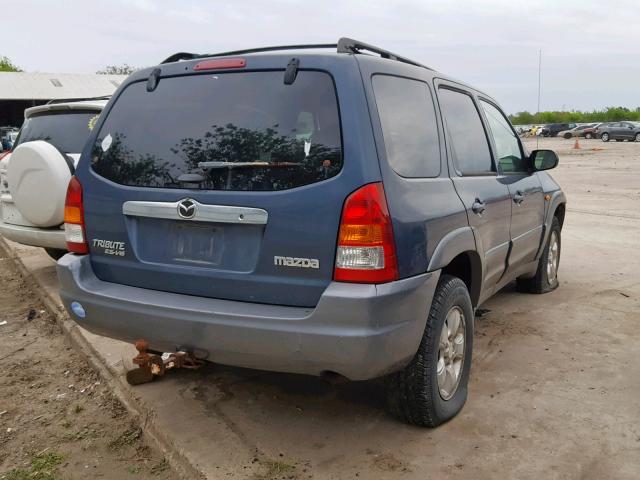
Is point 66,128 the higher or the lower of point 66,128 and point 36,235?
the higher

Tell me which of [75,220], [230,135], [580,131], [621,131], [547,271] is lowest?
[580,131]

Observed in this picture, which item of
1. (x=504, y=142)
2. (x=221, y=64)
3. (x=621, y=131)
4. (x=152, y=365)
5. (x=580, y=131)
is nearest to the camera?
(x=221, y=64)

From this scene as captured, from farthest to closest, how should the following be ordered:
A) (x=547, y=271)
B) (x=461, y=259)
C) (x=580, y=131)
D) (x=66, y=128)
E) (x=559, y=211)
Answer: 1. (x=580, y=131)
2. (x=66, y=128)
3. (x=559, y=211)
4. (x=547, y=271)
5. (x=461, y=259)

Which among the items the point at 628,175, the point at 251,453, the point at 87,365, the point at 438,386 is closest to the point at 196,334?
the point at 251,453

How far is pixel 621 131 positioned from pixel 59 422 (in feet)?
174

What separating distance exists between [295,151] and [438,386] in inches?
56.4

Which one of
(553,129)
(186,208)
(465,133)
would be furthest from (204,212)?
(553,129)

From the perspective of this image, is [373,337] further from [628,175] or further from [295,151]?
[628,175]

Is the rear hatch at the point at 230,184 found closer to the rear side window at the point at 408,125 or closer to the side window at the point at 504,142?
the rear side window at the point at 408,125

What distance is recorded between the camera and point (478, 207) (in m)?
3.56

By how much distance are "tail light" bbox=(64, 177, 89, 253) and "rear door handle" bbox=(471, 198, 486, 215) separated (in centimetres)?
211

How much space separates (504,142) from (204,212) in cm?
273

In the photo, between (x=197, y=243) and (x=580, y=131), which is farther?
(x=580, y=131)

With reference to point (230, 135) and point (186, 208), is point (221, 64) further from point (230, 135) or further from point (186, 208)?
point (186, 208)
